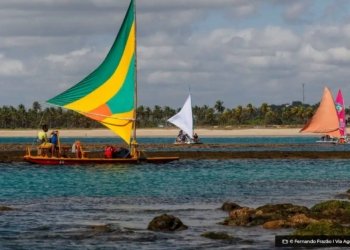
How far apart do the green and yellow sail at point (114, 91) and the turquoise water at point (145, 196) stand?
146 inches

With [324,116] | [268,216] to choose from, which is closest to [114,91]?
[268,216]

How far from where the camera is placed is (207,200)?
38.9 meters

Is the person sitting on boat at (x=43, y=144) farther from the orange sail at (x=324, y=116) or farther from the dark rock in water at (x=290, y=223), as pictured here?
the orange sail at (x=324, y=116)

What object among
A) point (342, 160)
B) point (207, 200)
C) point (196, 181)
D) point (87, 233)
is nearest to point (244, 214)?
point (87, 233)

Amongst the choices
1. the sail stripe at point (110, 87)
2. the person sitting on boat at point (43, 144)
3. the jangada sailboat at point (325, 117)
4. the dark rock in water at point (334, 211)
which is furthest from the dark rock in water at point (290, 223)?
the jangada sailboat at point (325, 117)

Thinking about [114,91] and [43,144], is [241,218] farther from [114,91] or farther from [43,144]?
[114,91]

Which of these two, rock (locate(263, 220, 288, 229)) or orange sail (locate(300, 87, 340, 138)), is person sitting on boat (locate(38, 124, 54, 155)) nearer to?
rock (locate(263, 220, 288, 229))

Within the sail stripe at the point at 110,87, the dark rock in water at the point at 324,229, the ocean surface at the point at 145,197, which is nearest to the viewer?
the dark rock in water at the point at 324,229

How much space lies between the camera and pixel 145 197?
4081cm

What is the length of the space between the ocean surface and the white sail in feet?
149

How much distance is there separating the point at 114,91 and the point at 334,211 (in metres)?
33.7

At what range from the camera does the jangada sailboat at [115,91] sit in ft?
201

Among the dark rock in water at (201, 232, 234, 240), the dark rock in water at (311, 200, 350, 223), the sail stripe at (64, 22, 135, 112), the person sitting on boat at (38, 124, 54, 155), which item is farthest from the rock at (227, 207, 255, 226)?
the sail stripe at (64, 22, 135, 112)

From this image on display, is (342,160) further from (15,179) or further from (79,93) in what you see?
(15,179)
